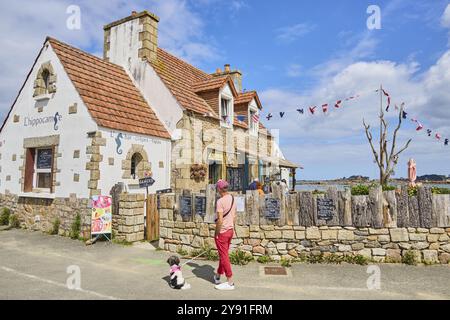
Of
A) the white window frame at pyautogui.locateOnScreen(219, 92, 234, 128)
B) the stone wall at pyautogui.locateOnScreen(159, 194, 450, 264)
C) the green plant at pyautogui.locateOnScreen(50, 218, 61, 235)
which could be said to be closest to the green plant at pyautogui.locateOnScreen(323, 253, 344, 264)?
the stone wall at pyautogui.locateOnScreen(159, 194, 450, 264)

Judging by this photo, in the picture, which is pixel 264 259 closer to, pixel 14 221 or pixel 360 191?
pixel 360 191

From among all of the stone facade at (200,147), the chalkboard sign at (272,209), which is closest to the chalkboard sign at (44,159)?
the stone facade at (200,147)

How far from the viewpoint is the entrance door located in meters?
9.20

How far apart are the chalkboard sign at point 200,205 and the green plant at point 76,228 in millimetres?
4247

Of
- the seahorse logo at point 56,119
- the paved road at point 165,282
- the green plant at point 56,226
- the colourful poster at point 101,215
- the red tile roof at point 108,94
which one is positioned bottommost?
the paved road at point 165,282

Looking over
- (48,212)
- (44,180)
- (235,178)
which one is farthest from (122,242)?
(235,178)

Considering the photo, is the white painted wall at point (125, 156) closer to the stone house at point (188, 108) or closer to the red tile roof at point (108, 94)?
the red tile roof at point (108, 94)

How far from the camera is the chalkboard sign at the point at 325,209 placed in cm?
694

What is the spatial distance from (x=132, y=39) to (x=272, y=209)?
1060 centimetres

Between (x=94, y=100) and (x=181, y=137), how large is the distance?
3435mm

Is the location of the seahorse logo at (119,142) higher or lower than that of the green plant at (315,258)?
higher
